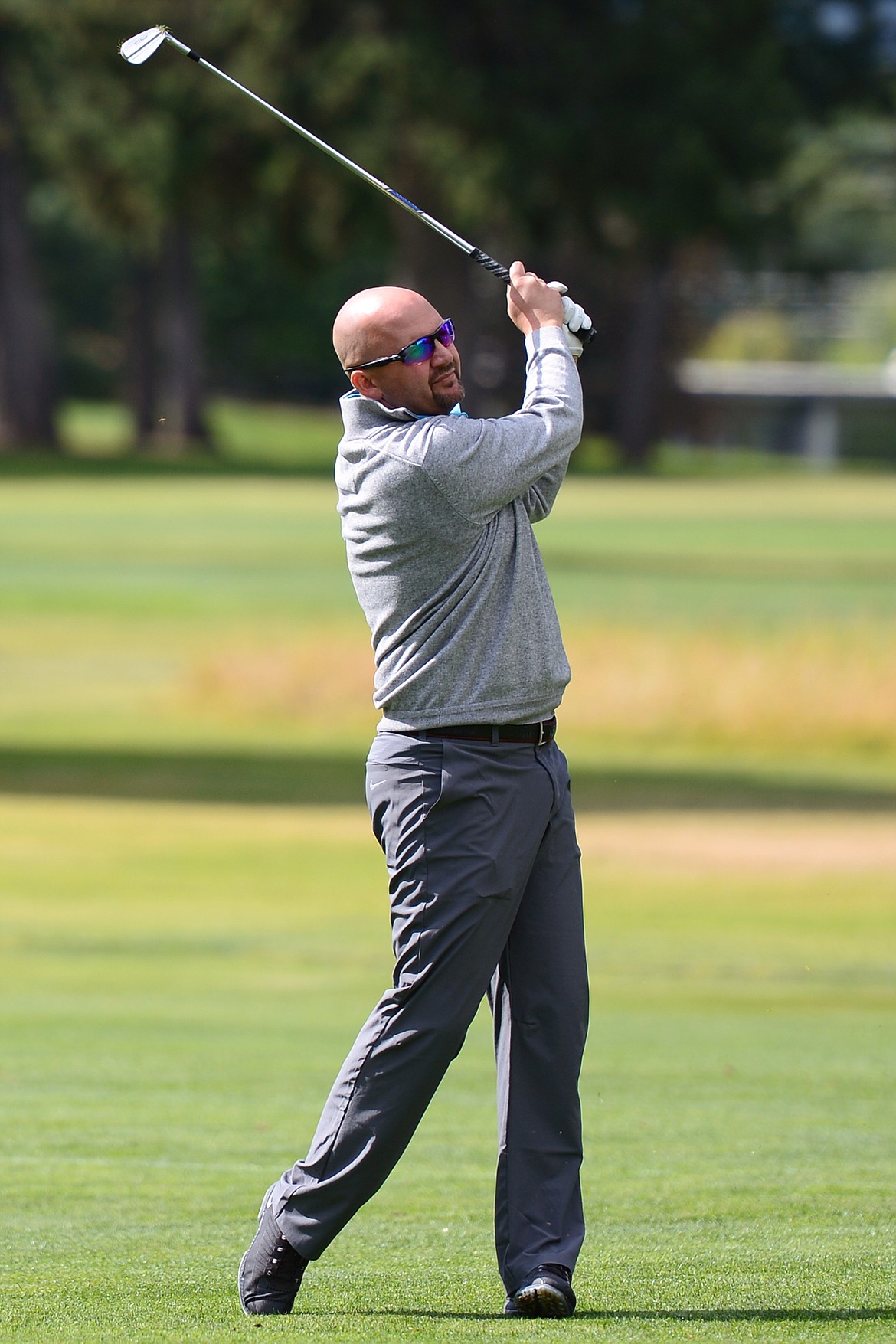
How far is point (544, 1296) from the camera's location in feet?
14.4

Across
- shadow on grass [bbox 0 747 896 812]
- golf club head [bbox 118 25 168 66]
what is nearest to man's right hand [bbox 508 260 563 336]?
golf club head [bbox 118 25 168 66]

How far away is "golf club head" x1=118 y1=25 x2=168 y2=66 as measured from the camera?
17.4ft

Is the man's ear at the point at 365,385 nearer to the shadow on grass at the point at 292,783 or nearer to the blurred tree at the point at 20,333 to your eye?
the shadow on grass at the point at 292,783

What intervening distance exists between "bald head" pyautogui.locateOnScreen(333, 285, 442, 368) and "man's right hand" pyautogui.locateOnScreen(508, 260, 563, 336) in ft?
0.67

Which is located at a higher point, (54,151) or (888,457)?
(54,151)

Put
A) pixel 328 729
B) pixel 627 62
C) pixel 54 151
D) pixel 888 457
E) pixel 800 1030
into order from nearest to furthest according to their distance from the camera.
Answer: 1. pixel 800 1030
2. pixel 328 729
3. pixel 627 62
4. pixel 54 151
5. pixel 888 457

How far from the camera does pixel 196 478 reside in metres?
59.4

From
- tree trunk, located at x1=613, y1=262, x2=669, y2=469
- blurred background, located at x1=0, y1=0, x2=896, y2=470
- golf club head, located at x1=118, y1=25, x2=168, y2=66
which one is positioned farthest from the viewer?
tree trunk, located at x1=613, y1=262, x2=669, y2=469

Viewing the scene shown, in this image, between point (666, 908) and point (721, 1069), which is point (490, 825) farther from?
point (666, 908)

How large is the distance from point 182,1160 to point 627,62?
98.9 feet

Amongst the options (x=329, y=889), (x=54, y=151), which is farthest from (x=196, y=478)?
(x=329, y=889)

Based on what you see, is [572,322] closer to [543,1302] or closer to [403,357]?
[403,357]

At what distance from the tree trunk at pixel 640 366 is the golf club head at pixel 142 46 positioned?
67.3 m

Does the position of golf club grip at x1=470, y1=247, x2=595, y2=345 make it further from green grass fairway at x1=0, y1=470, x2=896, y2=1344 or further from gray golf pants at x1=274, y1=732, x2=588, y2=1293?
green grass fairway at x1=0, y1=470, x2=896, y2=1344
